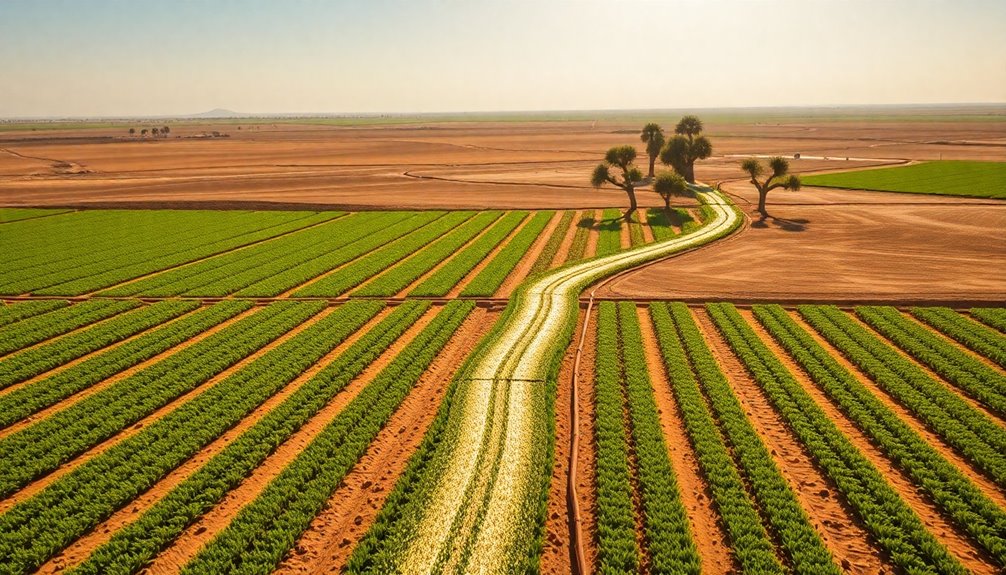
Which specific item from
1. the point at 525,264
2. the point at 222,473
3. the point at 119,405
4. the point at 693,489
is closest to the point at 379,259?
the point at 525,264

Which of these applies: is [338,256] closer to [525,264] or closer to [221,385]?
[525,264]

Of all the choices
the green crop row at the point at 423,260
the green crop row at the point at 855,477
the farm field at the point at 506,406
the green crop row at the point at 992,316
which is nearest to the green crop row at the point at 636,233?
the farm field at the point at 506,406

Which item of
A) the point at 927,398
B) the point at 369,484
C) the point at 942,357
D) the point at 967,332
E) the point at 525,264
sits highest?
the point at 525,264

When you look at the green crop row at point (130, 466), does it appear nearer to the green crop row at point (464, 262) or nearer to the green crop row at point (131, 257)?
the green crop row at point (464, 262)

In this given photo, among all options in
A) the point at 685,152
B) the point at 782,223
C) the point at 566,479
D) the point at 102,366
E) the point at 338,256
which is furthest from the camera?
the point at 685,152

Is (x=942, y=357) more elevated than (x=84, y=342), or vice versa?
(x=84, y=342)

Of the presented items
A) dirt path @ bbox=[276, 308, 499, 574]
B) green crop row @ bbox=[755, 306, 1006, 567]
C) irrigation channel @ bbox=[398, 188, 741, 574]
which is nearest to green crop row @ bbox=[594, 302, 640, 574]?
irrigation channel @ bbox=[398, 188, 741, 574]

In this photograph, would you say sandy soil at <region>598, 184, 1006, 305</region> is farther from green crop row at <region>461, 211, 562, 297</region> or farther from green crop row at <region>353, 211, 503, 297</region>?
green crop row at <region>353, 211, 503, 297</region>

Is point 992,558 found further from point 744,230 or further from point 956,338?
point 744,230
